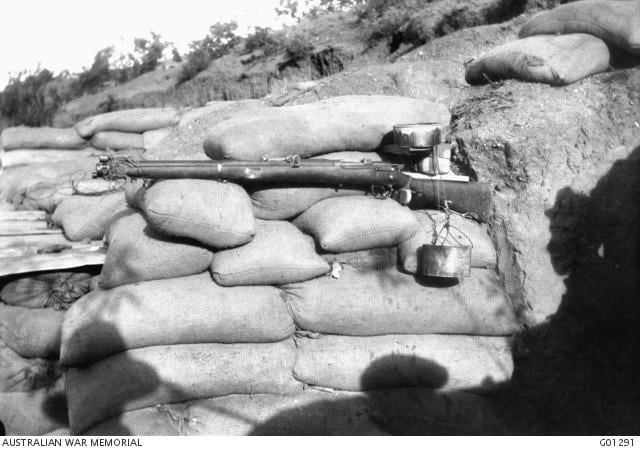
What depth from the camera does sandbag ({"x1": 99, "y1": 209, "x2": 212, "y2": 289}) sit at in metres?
2.85

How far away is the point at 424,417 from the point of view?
9.68 ft

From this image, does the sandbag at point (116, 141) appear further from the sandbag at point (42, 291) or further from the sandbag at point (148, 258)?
the sandbag at point (148, 258)

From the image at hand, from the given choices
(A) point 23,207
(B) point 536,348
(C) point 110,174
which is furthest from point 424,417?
(A) point 23,207

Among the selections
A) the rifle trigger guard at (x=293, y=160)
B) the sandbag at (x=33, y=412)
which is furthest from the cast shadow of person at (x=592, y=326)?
the sandbag at (x=33, y=412)

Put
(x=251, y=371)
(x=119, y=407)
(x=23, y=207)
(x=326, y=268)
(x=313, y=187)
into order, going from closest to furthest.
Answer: (x=119, y=407)
(x=251, y=371)
(x=326, y=268)
(x=313, y=187)
(x=23, y=207)

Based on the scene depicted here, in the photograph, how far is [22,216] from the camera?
14.6 ft

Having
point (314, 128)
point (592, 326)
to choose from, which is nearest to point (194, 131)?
point (314, 128)

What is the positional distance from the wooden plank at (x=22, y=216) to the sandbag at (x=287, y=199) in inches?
91.5

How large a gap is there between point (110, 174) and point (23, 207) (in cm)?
264

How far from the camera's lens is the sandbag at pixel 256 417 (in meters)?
2.64

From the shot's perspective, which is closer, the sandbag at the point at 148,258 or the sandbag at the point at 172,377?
the sandbag at the point at 172,377

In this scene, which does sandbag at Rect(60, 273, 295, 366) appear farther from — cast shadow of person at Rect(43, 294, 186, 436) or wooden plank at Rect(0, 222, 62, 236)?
wooden plank at Rect(0, 222, 62, 236)

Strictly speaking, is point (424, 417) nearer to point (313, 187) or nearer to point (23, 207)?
point (313, 187)

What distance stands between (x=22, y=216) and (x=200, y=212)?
251 centimetres
